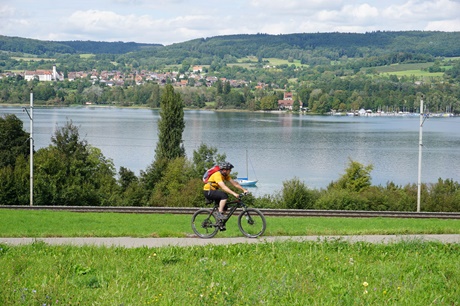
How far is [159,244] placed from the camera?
10.5 metres

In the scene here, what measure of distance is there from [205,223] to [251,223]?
78 centimetres

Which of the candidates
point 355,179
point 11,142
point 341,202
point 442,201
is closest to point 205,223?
point 341,202

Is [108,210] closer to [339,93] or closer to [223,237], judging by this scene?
[223,237]

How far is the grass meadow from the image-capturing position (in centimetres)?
633

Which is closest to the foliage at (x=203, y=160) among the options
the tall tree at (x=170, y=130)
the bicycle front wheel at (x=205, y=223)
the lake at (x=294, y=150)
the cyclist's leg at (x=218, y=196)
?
the tall tree at (x=170, y=130)

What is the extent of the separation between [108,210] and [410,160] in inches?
1662

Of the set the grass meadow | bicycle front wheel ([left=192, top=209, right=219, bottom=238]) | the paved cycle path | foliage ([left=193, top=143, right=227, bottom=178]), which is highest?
the grass meadow

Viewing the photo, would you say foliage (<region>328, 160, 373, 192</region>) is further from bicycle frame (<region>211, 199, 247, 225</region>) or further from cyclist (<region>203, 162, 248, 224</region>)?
cyclist (<region>203, 162, 248, 224</region>)

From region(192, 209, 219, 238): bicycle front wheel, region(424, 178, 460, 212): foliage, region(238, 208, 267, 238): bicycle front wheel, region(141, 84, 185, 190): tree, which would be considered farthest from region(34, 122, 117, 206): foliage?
region(238, 208, 267, 238): bicycle front wheel

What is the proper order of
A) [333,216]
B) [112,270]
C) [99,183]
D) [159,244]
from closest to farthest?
[112,270], [159,244], [333,216], [99,183]

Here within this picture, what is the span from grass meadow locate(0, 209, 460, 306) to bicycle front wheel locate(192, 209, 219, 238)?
7.47 ft

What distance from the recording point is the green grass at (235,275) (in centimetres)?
633

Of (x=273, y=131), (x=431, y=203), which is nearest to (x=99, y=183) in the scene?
(x=431, y=203)

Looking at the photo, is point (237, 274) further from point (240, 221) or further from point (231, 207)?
point (231, 207)
